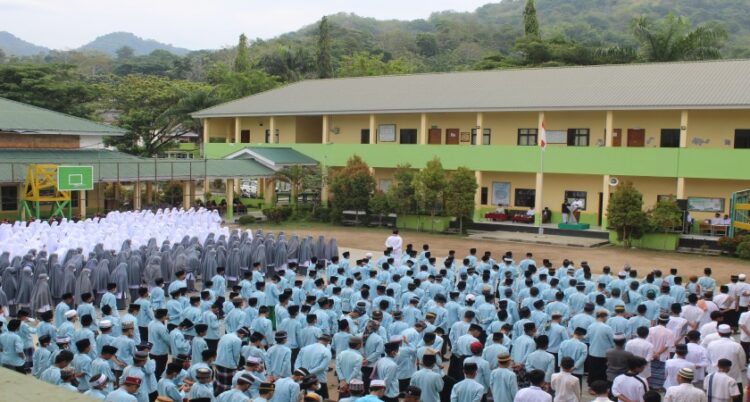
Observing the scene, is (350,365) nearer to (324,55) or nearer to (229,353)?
(229,353)

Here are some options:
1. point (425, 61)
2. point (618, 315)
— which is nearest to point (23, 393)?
point (618, 315)

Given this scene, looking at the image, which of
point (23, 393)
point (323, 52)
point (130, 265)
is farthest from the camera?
point (323, 52)

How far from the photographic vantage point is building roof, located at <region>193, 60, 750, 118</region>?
29031mm

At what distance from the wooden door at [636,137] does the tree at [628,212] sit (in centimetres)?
475

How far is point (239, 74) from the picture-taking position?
53094mm

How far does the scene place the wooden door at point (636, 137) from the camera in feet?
99.6

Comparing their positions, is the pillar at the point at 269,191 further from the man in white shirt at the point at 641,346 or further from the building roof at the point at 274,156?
the man in white shirt at the point at 641,346

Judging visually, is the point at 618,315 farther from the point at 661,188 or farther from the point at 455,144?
the point at 455,144

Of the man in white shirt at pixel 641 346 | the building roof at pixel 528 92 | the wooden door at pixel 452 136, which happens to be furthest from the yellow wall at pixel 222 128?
the man in white shirt at pixel 641 346

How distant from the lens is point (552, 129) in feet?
106

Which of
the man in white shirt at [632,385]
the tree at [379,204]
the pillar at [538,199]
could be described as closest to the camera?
the man in white shirt at [632,385]

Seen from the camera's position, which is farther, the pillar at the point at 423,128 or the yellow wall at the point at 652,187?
the pillar at the point at 423,128

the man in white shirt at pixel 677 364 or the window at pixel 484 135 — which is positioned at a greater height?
the window at pixel 484 135

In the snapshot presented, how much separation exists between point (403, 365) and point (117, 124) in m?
43.7
